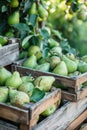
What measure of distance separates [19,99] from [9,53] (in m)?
0.61

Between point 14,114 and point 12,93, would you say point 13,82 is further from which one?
point 14,114

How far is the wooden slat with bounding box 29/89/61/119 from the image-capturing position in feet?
5.21

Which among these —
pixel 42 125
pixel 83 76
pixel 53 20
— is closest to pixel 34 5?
pixel 83 76

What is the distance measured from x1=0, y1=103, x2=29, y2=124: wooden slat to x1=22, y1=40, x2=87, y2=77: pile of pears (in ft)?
1.71

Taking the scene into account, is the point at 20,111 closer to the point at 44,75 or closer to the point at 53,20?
the point at 44,75

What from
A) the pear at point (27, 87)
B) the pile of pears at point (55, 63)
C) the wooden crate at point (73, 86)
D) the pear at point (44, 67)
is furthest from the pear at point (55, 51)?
the pear at point (27, 87)

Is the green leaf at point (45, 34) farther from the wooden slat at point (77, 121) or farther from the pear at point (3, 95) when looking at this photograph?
the pear at point (3, 95)

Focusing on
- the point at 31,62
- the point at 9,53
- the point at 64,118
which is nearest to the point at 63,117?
the point at 64,118

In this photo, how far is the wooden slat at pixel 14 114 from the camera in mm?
1576

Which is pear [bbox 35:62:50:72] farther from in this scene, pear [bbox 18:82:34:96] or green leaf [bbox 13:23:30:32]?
green leaf [bbox 13:23:30:32]

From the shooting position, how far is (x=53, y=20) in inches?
170

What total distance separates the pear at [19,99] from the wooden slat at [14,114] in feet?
0.10

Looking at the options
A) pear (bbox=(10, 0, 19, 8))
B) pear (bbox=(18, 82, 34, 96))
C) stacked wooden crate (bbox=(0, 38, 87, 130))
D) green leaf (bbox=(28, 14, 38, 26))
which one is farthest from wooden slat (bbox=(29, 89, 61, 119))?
pear (bbox=(10, 0, 19, 8))

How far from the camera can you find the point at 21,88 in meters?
1.80
